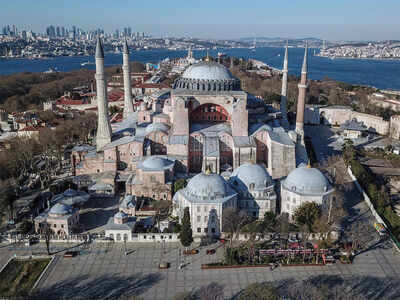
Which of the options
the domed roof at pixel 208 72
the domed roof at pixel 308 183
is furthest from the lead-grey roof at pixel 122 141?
the domed roof at pixel 308 183

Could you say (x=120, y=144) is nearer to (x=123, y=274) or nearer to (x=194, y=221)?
(x=194, y=221)

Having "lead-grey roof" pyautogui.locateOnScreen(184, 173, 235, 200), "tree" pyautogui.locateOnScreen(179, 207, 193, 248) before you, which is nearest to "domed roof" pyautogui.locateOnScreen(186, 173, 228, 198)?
"lead-grey roof" pyautogui.locateOnScreen(184, 173, 235, 200)

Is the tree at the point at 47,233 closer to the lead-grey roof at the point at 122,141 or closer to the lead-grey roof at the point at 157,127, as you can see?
the lead-grey roof at the point at 122,141

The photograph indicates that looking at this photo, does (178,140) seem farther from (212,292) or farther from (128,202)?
(212,292)

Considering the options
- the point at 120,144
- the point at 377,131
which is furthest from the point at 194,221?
the point at 377,131

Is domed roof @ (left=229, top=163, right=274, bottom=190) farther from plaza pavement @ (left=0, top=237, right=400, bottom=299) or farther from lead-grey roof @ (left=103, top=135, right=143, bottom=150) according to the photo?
lead-grey roof @ (left=103, top=135, right=143, bottom=150)

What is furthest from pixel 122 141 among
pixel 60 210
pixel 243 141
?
pixel 243 141
